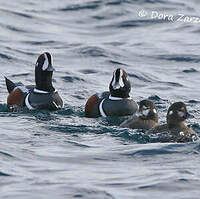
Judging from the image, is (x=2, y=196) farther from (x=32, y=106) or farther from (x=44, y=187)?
(x=32, y=106)

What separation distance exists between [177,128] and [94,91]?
493cm

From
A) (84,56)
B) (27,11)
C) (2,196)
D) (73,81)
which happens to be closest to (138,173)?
(2,196)

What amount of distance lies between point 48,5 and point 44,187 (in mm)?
17018

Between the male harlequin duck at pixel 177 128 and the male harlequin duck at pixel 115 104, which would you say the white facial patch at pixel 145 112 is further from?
the male harlequin duck at pixel 115 104

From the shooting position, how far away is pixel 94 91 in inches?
681

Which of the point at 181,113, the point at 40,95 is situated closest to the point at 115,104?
the point at 40,95

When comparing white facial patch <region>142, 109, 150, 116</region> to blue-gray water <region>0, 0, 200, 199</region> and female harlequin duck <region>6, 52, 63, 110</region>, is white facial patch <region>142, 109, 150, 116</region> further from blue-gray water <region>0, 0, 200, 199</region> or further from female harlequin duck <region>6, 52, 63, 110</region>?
female harlequin duck <region>6, 52, 63, 110</region>

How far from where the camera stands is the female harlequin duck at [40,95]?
15062 mm

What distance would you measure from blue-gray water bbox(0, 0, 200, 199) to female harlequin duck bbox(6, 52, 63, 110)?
→ 23cm

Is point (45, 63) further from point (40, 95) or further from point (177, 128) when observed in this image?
point (177, 128)

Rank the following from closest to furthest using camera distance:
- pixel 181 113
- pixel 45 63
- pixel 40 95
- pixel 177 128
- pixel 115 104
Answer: pixel 177 128 → pixel 181 113 → pixel 115 104 → pixel 45 63 → pixel 40 95

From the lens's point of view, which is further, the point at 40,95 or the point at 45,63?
the point at 40,95

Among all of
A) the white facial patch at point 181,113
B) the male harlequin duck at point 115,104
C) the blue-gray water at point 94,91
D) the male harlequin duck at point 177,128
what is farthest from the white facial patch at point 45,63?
the white facial patch at point 181,113

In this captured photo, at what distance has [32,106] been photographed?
15.1 metres
